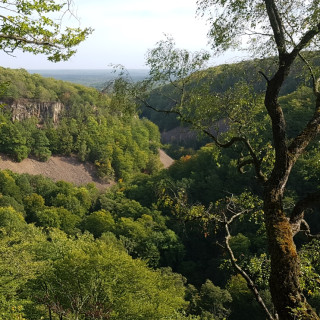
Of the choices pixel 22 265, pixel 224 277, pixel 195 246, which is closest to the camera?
pixel 22 265

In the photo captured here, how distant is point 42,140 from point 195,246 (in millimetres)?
40767

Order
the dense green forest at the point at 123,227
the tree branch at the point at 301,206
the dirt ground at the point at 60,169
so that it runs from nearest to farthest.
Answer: the tree branch at the point at 301,206, the dense green forest at the point at 123,227, the dirt ground at the point at 60,169

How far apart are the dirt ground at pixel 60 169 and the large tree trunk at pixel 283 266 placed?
198 feet

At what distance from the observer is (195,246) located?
36.8m

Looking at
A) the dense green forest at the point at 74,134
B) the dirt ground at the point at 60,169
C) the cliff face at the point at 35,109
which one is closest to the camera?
the dirt ground at the point at 60,169

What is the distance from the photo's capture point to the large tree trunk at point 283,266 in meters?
3.25

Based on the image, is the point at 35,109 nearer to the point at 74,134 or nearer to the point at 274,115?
the point at 74,134

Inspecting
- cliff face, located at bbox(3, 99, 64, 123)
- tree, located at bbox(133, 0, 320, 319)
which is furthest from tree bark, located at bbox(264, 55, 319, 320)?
cliff face, located at bbox(3, 99, 64, 123)

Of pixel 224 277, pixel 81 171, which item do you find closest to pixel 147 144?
pixel 81 171

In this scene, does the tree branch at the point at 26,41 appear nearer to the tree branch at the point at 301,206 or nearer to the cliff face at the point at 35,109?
the tree branch at the point at 301,206

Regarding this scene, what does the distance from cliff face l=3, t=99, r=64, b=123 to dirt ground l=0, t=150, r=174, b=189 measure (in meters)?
11.7

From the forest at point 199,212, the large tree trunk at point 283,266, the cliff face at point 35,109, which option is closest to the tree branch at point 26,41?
the forest at point 199,212

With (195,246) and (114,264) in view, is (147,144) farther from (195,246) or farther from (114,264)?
(114,264)

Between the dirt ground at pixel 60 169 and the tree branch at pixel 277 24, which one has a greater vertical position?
the tree branch at pixel 277 24
